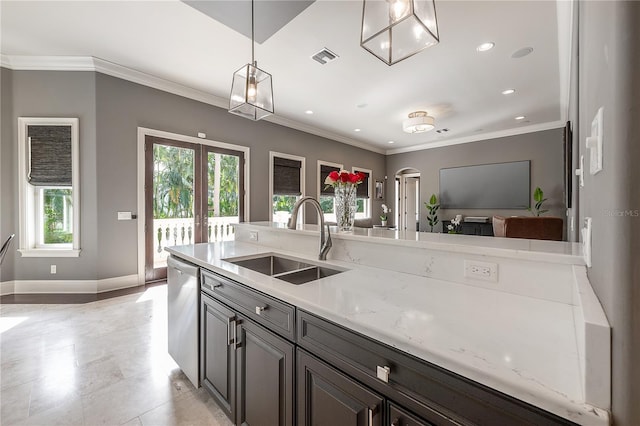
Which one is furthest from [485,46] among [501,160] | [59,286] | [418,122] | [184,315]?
[59,286]

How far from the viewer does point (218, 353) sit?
1561 mm

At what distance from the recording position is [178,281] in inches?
75.7

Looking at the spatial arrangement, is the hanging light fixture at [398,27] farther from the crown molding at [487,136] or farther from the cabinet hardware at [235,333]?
the crown molding at [487,136]

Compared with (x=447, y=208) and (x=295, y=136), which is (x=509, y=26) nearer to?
(x=295, y=136)

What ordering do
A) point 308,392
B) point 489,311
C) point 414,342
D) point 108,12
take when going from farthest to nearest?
point 108,12, point 308,392, point 489,311, point 414,342

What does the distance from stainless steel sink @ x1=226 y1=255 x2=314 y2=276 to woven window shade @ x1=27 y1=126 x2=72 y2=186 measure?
3.37 m

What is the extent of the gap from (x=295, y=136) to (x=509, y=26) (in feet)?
13.7

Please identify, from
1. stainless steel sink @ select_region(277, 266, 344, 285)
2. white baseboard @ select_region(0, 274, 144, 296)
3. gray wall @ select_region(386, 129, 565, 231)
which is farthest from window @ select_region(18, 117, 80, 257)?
gray wall @ select_region(386, 129, 565, 231)

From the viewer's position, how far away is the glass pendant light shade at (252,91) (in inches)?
93.6

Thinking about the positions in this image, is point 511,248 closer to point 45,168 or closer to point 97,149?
point 97,149

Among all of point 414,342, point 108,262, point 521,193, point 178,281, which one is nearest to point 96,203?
point 108,262

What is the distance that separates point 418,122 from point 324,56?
2.58m

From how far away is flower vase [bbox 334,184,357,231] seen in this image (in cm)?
202

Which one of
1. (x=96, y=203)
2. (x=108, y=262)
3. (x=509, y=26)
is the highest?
(x=509, y=26)
